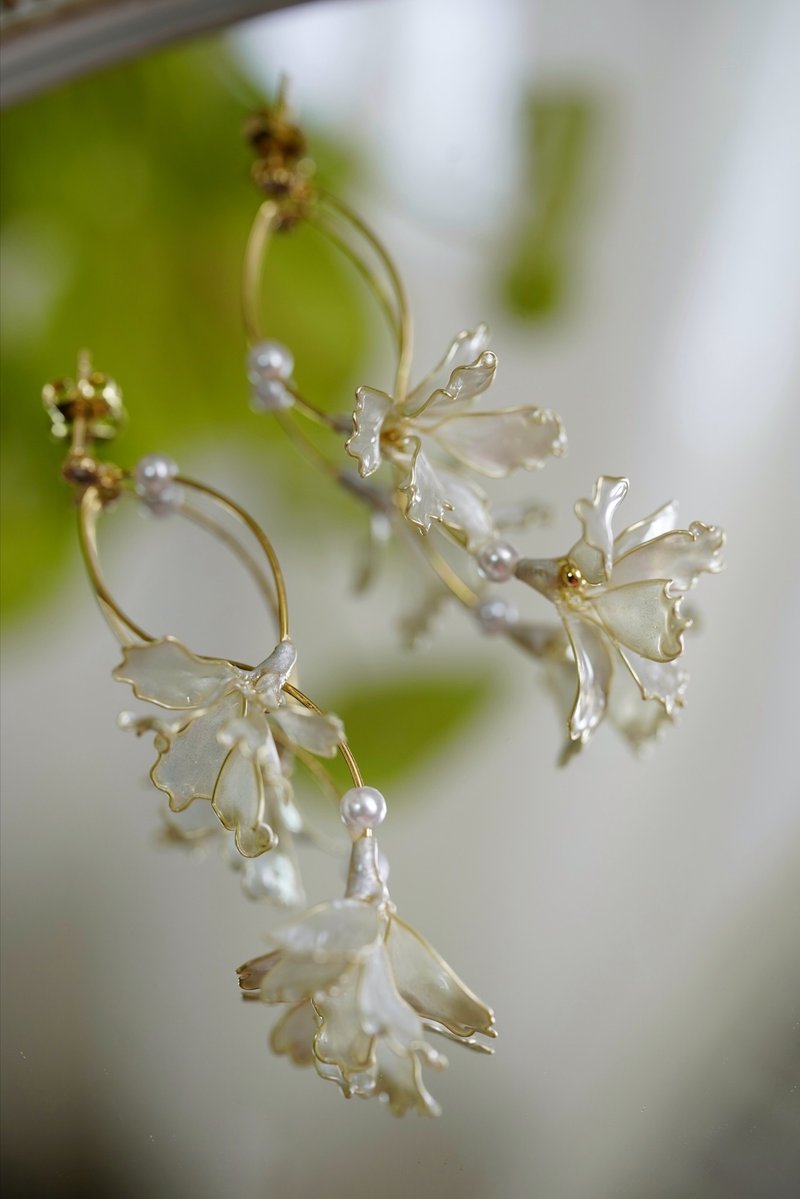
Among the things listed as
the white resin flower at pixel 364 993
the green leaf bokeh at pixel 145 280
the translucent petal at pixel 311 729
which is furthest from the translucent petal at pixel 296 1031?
the green leaf bokeh at pixel 145 280

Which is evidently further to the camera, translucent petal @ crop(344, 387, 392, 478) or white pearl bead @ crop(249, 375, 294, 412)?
white pearl bead @ crop(249, 375, 294, 412)

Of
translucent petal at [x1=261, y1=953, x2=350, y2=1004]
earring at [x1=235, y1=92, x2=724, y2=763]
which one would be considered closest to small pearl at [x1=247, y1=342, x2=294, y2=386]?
earring at [x1=235, y1=92, x2=724, y2=763]

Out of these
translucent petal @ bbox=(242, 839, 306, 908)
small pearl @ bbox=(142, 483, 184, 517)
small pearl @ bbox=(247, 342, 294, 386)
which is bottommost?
translucent petal @ bbox=(242, 839, 306, 908)

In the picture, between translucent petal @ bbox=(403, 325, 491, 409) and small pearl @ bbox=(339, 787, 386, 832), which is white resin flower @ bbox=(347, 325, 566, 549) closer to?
translucent petal @ bbox=(403, 325, 491, 409)

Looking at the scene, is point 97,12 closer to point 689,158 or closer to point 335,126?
point 335,126

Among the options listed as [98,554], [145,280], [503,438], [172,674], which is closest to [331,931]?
[172,674]

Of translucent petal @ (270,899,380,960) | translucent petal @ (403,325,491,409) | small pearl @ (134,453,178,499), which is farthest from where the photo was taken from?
small pearl @ (134,453,178,499)

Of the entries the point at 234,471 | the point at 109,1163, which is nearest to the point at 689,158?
the point at 234,471
